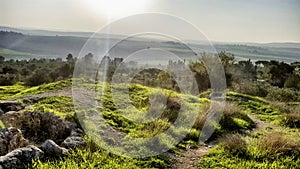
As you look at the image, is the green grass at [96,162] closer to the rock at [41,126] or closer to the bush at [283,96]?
the rock at [41,126]

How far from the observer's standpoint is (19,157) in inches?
227

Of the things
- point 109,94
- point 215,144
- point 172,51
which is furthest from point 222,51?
point 215,144

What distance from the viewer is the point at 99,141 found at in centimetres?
738

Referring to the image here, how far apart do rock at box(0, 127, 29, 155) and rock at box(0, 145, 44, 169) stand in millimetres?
487

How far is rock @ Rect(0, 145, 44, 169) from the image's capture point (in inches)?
216

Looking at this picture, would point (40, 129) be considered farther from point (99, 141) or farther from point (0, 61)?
point (0, 61)

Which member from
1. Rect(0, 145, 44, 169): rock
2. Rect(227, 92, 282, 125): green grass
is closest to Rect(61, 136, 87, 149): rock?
Rect(0, 145, 44, 169): rock

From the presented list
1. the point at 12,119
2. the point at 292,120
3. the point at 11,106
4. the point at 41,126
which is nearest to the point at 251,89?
the point at 292,120

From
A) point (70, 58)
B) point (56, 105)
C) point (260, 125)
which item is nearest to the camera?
point (56, 105)

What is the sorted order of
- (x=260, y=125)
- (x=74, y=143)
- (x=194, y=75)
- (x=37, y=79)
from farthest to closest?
(x=37, y=79) < (x=194, y=75) < (x=260, y=125) < (x=74, y=143)

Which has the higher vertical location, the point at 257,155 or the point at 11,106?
the point at 11,106

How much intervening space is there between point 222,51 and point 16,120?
23.4 m

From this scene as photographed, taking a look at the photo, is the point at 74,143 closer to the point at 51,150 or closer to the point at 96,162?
the point at 51,150

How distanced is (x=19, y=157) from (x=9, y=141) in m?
0.76
